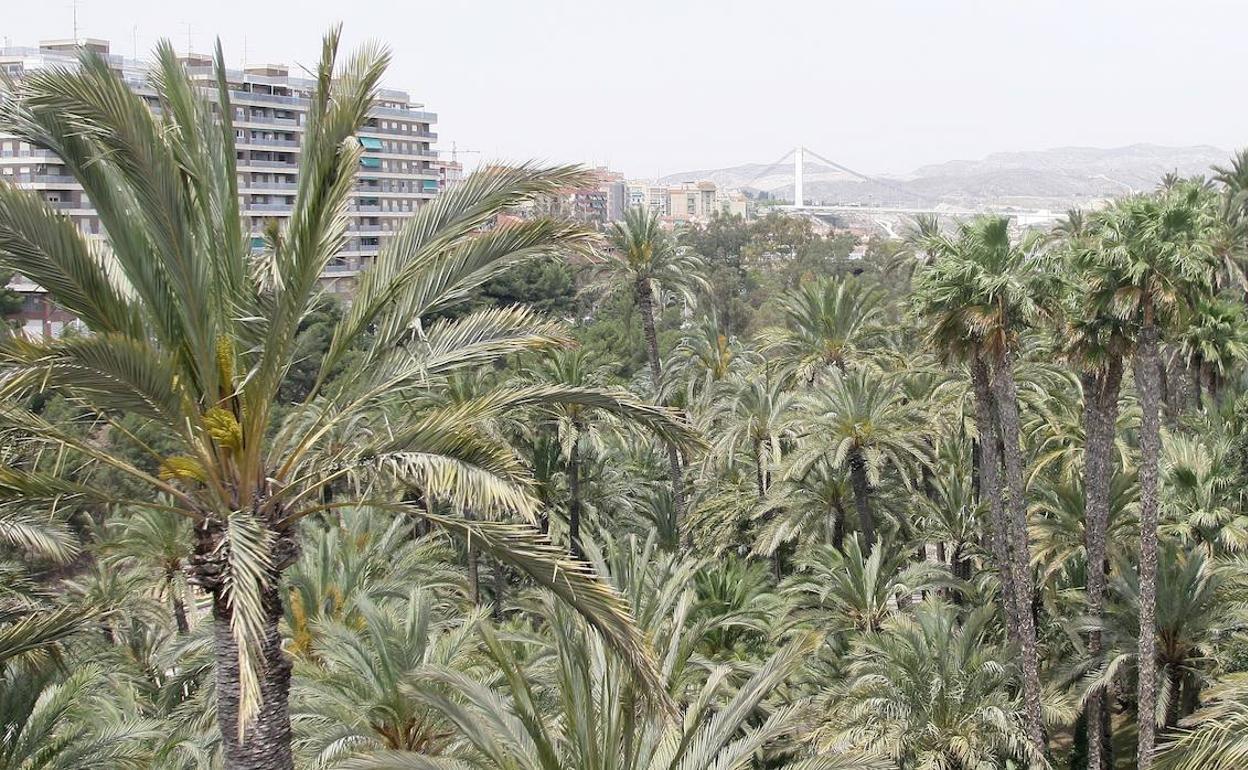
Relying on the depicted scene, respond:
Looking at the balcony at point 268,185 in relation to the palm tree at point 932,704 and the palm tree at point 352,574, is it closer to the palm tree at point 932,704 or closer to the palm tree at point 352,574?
the palm tree at point 352,574

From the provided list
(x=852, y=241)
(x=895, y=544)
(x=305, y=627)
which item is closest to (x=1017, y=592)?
(x=895, y=544)

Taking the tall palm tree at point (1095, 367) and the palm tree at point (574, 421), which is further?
the palm tree at point (574, 421)

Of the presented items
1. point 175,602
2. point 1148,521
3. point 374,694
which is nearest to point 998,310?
point 1148,521

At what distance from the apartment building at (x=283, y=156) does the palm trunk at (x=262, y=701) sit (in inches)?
1536

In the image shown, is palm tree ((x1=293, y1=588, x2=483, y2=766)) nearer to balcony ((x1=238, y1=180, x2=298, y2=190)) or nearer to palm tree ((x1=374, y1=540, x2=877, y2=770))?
palm tree ((x1=374, y1=540, x2=877, y2=770))

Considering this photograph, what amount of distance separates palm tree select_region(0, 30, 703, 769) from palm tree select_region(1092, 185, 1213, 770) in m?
9.18

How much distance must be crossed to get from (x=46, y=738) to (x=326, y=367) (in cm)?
523

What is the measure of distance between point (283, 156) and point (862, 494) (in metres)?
53.9

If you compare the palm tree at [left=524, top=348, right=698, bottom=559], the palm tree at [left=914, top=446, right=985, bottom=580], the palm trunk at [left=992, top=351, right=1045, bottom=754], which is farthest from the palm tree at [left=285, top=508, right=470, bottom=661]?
the palm tree at [left=914, top=446, right=985, bottom=580]

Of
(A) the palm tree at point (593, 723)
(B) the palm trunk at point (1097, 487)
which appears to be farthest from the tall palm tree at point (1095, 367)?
(A) the palm tree at point (593, 723)

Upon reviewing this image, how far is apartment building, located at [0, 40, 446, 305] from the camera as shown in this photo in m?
52.5

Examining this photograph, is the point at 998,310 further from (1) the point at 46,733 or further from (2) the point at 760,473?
(1) the point at 46,733

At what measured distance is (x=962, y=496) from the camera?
2217cm

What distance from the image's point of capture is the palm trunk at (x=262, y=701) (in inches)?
253
